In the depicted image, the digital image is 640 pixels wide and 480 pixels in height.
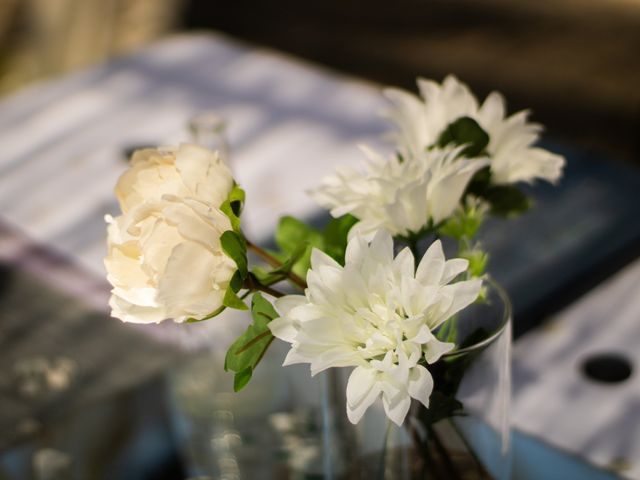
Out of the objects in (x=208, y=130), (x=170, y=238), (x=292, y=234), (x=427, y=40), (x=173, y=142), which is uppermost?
(x=170, y=238)

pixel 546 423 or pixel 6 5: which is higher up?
pixel 546 423

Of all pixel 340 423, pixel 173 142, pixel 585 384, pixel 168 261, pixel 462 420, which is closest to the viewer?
pixel 168 261

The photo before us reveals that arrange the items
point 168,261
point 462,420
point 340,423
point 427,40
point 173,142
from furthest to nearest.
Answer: point 427,40
point 173,142
point 340,423
point 462,420
point 168,261

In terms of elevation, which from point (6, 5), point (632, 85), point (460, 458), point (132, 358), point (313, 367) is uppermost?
point (313, 367)

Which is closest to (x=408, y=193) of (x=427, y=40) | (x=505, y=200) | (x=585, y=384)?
(x=505, y=200)

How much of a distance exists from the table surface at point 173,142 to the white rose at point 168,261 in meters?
0.40

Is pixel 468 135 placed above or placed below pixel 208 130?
above

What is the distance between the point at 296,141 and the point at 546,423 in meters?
0.71

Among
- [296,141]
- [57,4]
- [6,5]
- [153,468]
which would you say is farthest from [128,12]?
[153,468]

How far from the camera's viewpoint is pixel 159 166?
0.54m

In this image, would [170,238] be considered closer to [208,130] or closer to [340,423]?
[340,423]

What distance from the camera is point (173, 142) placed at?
1501 mm

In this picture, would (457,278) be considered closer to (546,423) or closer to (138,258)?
(138,258)

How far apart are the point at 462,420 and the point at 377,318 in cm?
12
